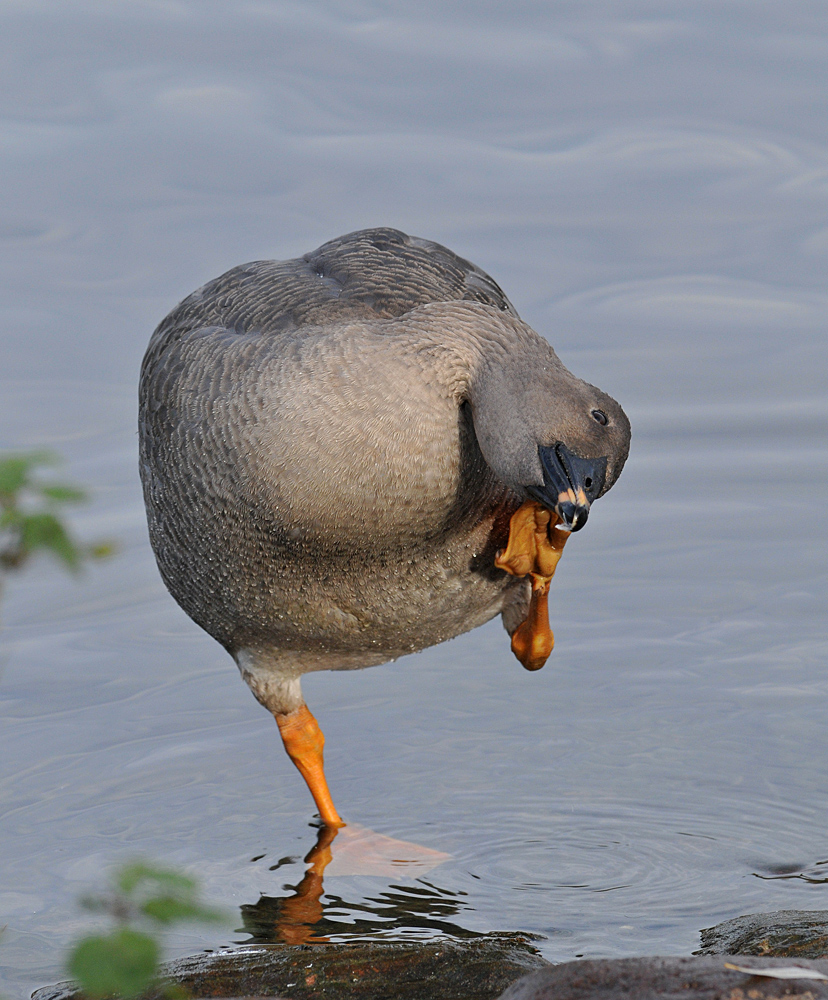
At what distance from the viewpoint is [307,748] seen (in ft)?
23.3

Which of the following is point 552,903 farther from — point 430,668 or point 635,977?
point 430,668

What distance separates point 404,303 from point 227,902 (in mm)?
2581

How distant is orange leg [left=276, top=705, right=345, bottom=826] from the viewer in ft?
23.0

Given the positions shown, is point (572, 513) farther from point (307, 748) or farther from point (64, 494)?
point (307, 748)

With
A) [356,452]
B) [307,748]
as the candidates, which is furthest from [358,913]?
[356,452]

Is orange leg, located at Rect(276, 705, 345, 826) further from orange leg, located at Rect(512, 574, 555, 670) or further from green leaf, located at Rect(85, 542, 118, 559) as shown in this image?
green leaf, located at Rect(85, 542, 118, 559)

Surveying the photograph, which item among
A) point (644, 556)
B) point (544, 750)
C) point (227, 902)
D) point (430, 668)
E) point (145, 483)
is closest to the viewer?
point (227, 902)

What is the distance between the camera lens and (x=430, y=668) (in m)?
8.58

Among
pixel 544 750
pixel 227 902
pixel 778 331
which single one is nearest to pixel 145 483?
pixel 227 902

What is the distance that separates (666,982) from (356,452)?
7.62ft

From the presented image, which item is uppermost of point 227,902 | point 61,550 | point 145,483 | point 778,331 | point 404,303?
point 778,331

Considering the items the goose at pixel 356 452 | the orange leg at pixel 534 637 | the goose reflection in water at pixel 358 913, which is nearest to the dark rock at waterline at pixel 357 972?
the goose reflection in water at pixel 358 913

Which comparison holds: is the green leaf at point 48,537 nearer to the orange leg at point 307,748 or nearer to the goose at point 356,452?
the goose at point 356,452

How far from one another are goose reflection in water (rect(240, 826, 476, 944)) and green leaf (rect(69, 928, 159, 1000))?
11.1ft
